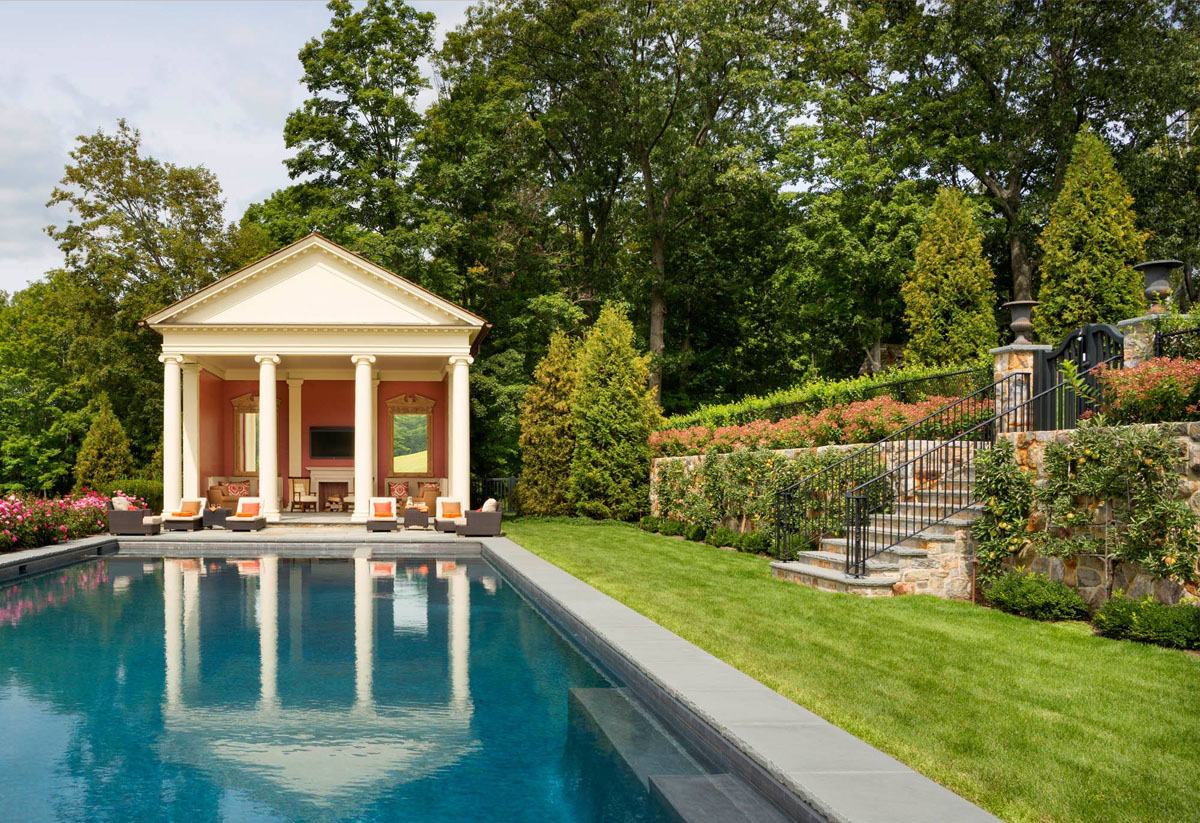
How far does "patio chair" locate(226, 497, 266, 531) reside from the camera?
21703 mm

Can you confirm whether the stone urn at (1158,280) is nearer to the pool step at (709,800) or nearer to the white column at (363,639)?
the pool step at (709,800)

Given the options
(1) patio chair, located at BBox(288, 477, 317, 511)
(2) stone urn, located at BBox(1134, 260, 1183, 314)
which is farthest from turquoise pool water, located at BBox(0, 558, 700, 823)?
(1) patio chair, located at BBox(288, 477, 317, 511)

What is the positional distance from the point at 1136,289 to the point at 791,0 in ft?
60.5

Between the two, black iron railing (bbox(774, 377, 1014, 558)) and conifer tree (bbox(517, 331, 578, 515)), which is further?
conifer tree (bbox(517, 331, 578, 515))

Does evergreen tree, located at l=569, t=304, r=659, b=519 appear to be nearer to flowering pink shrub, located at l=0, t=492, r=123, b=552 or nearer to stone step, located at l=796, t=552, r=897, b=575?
stone step, located at l=796, t=552, r=897, b=575

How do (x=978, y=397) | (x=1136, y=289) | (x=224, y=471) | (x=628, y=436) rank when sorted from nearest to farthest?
(x=978, y=397), (x=1136, y=289), (x=628, y=436), (x=224, y=471)

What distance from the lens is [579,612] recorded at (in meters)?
9.81

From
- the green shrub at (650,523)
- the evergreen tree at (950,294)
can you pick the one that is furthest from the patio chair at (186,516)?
the evergreen tree at (950,294)

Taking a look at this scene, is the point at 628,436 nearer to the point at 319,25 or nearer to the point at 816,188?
the point at 816,188

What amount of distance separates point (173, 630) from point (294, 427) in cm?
1738

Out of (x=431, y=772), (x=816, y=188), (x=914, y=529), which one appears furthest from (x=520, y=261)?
(x=431, y=772)

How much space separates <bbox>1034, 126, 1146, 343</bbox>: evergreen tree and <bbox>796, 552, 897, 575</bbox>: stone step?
1338 cm

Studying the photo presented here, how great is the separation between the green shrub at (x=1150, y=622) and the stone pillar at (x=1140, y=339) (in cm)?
267

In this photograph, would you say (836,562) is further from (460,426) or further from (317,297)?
(317,297)
